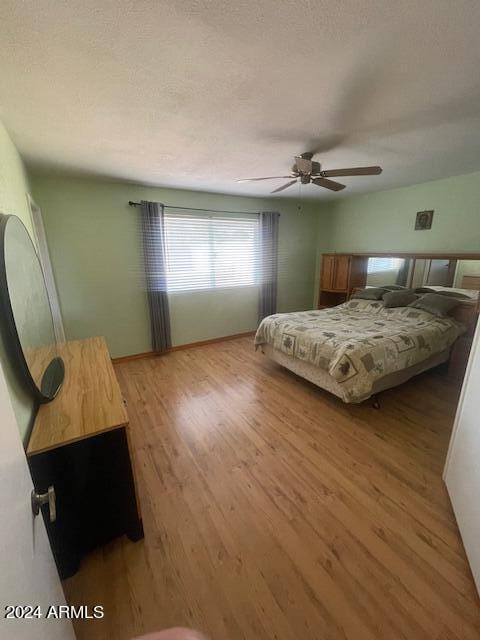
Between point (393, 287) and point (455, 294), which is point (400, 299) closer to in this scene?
point (393, 287)

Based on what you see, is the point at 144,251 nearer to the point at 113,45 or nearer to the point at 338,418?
the point at 113,45

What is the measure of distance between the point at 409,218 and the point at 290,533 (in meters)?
4.06

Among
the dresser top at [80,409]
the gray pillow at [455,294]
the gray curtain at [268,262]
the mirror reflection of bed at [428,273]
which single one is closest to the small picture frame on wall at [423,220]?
the mirror reflection of bed at [428,273]

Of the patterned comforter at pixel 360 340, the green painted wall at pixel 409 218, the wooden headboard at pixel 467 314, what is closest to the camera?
the patterned comforter at pixel 360 340

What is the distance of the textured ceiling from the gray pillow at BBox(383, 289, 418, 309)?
1.64 metres

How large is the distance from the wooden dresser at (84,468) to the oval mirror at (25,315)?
16 centimetres

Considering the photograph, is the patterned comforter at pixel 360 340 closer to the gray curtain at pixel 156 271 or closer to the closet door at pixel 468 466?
the closet door at pixel 468 466

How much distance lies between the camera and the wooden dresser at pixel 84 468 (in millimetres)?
1072

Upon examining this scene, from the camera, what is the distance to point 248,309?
4617mm

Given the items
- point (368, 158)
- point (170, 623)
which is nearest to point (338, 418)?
point (170, 623)

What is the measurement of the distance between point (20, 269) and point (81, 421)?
0.78 meters

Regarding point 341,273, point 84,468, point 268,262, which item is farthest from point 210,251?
point 84,468

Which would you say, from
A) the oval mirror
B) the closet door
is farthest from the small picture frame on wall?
the oval mirror

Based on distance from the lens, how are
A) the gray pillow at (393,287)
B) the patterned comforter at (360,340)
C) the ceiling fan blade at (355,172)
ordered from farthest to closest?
the gray pillow at (393,287) → the patterned comforter at (360,340) → the ceiling fan blade at (355,172)
